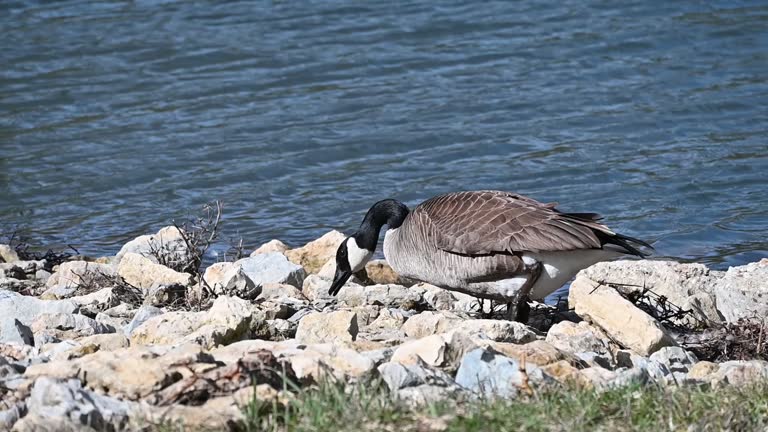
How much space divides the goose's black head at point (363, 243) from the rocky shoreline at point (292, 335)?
0.13 m

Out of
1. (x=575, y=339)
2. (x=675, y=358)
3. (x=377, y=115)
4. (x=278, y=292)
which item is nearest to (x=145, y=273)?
(x=278, y=292)

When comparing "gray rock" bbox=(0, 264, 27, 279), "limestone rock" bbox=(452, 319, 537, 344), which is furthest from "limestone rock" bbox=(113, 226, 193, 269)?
"limestone rock" bbox=(452, 319, 537, 344)

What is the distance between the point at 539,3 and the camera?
1753 centimetres

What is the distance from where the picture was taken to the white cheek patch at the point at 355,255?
795 centimetres

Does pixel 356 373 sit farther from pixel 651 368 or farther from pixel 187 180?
pixel 187 180

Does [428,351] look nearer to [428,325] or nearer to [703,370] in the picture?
[428,325]

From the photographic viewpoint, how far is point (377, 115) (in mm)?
13766

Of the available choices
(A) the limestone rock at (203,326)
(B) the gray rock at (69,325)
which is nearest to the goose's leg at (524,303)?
(A) the limestone rock at (203,326)

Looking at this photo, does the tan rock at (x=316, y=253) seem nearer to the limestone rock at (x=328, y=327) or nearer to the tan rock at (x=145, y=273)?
the tan rock at (x=145, y=273)

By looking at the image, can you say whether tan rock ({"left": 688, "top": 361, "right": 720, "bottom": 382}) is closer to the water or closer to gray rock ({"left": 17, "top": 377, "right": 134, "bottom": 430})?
gray rock ({"left": 17, "top": 377, "right": 134, "bottom": 430})

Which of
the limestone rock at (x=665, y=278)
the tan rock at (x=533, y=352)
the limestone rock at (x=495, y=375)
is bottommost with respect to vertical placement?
the limestone rock at (x=665, y=278)

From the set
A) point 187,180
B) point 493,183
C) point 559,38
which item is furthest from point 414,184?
point 559,38

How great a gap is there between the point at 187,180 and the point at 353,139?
205 cm

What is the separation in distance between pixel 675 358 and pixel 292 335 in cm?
215
